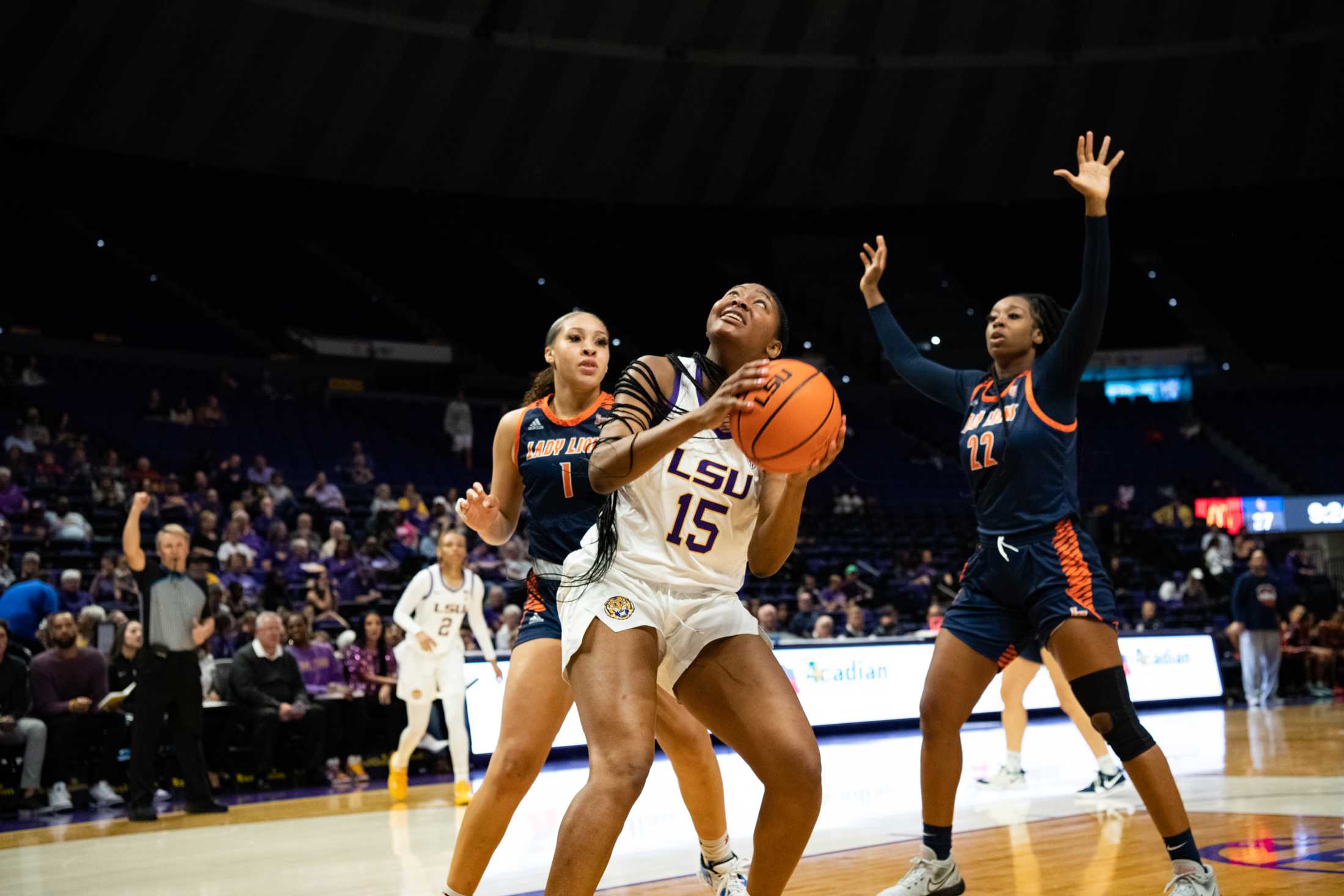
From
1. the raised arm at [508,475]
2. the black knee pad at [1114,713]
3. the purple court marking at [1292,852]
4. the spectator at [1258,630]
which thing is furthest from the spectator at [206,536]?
the spectator at [1258,630]

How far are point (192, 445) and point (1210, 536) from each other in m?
18.7

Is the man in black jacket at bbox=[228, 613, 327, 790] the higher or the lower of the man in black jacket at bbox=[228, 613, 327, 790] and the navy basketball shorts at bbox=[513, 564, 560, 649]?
the lower

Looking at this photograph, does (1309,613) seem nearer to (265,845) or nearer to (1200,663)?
(1200,663)

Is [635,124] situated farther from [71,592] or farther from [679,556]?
[679,556]

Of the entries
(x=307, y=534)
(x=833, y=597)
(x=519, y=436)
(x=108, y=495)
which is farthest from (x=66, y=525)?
(x=519, y=436)

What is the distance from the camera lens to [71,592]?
45.3ft

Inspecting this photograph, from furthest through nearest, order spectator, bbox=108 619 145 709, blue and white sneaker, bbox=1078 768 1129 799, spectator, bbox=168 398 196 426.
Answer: spectator, bbox=168 398 196 426 → spectator, bbox=108 619 145 709 → blue and white sneaker, bbox=1078 768 1129 799

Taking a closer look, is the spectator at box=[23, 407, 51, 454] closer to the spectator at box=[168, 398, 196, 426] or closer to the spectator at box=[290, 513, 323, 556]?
the spectator at box=[168, 398, 196, 426]

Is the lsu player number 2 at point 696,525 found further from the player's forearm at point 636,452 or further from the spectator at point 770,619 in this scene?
the spectator at point 770,619

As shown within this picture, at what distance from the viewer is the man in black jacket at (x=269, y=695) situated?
1060 centimetres

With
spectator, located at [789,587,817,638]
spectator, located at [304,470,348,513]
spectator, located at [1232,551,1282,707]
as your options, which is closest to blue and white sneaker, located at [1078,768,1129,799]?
spectator, located at [789,587,817,638]

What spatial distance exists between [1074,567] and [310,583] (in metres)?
11.6

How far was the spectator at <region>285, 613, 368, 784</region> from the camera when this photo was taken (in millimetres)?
11398

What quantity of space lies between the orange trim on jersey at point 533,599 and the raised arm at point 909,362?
173 cm
